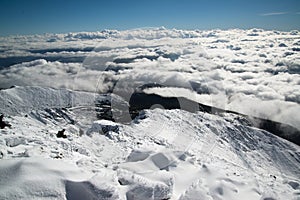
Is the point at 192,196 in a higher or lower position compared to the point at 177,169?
higher

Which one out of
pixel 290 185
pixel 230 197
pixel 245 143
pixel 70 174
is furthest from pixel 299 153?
pixel 70 174

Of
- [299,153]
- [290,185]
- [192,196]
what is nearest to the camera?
[192,196]

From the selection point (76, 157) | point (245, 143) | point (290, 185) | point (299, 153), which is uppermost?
point (76, 157)

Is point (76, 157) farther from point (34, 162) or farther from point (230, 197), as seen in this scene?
point (230, 197)

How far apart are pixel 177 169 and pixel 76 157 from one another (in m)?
7.36

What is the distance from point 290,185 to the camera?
30.8 m

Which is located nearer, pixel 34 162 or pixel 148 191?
pixel 34 162

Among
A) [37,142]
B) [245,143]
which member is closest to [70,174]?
[37,142]

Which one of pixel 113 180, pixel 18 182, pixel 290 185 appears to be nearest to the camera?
pixel 18 182

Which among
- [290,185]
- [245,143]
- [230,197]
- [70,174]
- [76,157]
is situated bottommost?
[245,143]

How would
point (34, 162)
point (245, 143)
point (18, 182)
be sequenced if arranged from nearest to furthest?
point (18, 182) → point (34, 162) → point (245, 143)

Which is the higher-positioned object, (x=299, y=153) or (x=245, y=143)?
(x=245, y=143)

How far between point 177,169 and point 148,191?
6.31 meters

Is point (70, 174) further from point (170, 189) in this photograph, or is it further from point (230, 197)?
point (230, 197)
